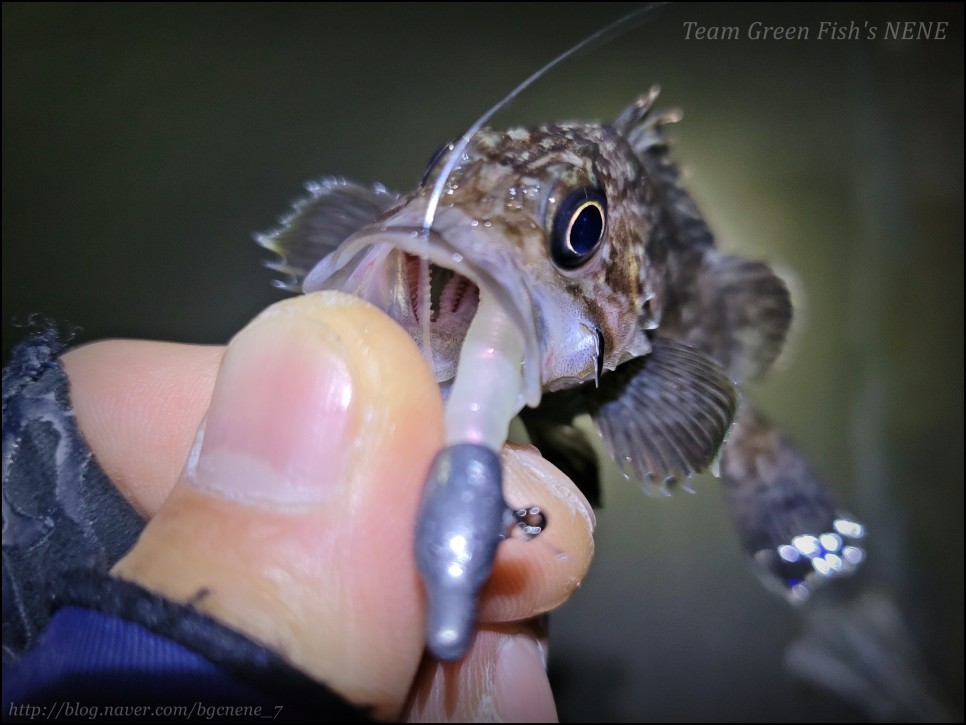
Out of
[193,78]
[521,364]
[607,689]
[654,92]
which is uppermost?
[193,78]

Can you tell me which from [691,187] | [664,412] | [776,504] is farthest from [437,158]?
[691,187]

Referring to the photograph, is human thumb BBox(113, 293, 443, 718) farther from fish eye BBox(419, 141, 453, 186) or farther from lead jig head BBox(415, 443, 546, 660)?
fish eye BBox(419, 141, 453, 186)

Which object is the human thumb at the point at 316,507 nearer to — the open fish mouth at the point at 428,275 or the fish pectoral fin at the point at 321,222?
the open fish mouth at the point at 428,275

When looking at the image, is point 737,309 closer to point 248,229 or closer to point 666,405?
point 666,405

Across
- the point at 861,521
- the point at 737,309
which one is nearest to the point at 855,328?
the point at 861,521

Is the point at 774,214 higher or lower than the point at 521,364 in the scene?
higher

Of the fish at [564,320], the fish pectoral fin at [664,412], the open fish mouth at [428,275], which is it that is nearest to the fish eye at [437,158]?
the fish at [564,320]

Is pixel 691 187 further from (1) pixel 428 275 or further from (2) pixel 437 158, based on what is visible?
(1) pixel 428 275
